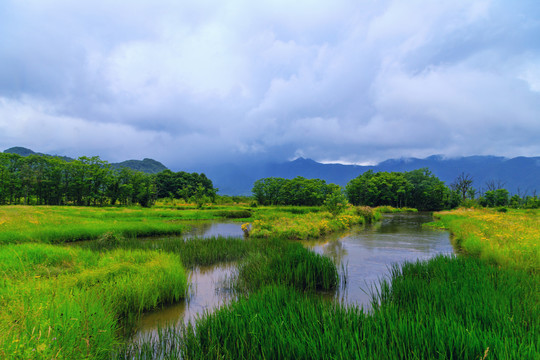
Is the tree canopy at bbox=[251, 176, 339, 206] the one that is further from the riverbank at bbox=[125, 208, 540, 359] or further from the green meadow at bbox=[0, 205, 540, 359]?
the riverbank at bbox=[125, 208, 540, 359]

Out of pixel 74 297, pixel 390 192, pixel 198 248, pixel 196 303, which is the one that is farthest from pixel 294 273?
pixel 390 192

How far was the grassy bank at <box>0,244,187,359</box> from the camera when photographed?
2859 millimetres

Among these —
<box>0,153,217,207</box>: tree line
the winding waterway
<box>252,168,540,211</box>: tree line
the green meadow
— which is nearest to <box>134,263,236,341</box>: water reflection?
the winding waterway

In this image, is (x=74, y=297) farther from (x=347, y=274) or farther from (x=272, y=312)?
(x=347, y=274)

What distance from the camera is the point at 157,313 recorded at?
554 cm

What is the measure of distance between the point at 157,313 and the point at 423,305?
5.29 metres

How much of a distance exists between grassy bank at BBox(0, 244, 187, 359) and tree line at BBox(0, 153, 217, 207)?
44.5 meters

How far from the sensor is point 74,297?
4352mm

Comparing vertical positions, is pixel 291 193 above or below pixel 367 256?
above

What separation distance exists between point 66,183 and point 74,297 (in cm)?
5974

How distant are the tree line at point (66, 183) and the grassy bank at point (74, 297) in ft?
146

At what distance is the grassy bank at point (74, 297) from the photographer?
2.86m

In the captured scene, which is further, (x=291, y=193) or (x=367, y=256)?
(x=291, y=193)

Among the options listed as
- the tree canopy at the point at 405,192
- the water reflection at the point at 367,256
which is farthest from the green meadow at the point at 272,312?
the tree canopy at the point at 405,192
